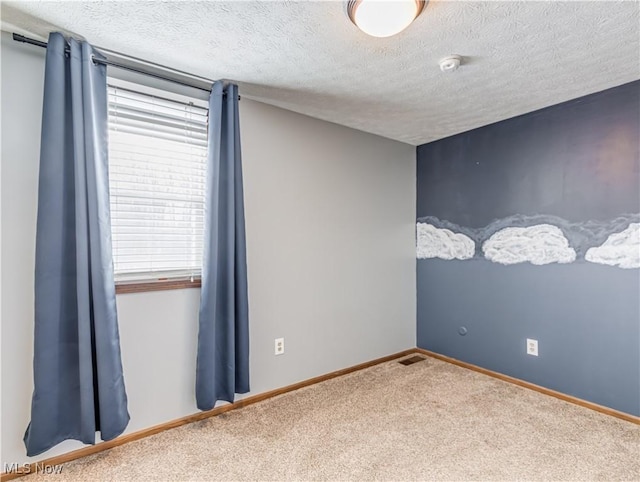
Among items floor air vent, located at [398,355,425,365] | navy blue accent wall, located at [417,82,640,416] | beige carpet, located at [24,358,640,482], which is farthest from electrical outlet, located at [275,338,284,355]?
navy blue accent wall, located at [417,82,640,416]

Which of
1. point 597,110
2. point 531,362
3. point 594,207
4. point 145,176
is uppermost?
point 597,110

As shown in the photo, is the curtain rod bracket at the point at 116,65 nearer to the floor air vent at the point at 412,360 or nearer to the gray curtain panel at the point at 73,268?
the gray curtain panel at the point at 73,268

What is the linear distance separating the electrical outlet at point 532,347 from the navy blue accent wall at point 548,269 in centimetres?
4

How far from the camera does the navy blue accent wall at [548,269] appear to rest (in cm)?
235

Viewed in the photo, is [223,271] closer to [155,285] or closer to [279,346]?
[155,285]

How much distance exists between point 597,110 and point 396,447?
259 centimetres

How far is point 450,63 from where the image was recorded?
6.46 feet

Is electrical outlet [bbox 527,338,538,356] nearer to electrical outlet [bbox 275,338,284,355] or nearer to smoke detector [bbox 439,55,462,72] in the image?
electrical outlet [bbox 275,338,284,355]

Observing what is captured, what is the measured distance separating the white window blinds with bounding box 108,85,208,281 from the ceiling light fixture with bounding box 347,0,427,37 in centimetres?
124

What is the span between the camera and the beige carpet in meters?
1.79

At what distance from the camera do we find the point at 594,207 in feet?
8.06

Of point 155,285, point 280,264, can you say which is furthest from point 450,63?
point 155,285

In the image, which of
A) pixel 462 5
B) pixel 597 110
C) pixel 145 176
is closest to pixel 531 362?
pixel 597 110

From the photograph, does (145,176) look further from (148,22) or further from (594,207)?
(594,207)
